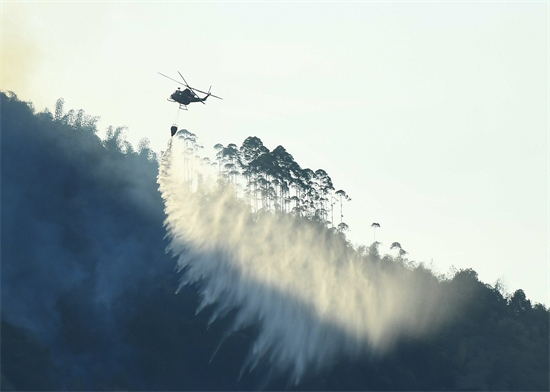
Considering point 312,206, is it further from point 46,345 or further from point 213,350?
point 46,345

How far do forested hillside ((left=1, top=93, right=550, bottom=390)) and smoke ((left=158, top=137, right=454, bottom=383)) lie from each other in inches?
102

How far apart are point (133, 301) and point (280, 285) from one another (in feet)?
74.1

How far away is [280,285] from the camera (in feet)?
422

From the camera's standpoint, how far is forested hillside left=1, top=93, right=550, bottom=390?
12112 cm

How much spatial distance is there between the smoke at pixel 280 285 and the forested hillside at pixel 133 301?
102 inches

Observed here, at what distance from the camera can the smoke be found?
409 ft

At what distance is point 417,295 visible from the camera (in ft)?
487

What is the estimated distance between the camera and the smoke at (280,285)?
12481 cm

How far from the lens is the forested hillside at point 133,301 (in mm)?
121125

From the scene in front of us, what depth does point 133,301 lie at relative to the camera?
131 metres

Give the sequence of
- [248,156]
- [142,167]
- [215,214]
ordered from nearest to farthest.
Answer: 1. [215,214]
2. [248,156]
3. [142,167]

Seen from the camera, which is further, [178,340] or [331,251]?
[331,251]

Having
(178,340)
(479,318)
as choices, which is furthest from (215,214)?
(479,318)

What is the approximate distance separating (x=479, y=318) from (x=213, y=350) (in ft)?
173
